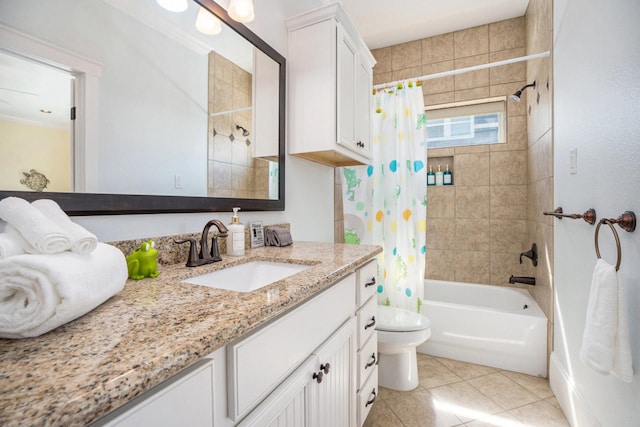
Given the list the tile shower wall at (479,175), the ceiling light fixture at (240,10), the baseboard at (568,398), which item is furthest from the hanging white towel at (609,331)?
the tile shower wall at (479,175)

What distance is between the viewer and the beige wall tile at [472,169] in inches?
110

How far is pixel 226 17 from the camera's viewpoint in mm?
1290

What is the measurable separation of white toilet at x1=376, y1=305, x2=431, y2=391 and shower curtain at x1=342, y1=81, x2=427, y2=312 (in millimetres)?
257

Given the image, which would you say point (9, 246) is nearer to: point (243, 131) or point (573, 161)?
point (243, 131)

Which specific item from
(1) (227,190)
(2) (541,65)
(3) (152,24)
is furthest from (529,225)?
(3) (152,24)

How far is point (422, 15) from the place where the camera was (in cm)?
259

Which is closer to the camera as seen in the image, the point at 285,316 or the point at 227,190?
the point at 285,316

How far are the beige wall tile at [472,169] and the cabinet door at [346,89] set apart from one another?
1.55m

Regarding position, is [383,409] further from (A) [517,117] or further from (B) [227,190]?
(A) [517,117]

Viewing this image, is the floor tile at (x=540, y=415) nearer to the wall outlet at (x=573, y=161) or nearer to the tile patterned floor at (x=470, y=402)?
the tile patterned floor at (x=470, y=402)

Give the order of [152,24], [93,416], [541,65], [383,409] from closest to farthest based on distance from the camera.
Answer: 1. [93,416]
2. [152,24]
3. [383,409]
4. [541,65]

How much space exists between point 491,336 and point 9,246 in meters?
2.48

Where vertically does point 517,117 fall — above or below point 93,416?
above

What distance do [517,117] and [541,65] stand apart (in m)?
0.64
